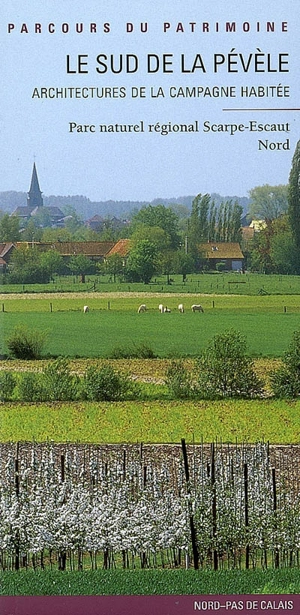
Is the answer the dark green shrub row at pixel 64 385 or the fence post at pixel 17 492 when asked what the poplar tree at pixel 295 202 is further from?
the fence post at pixel 17 492

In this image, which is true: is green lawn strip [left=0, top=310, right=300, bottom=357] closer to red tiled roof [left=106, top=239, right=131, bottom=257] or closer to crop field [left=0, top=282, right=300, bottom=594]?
crop field [left=0, top=282, right=300, bottom=594]

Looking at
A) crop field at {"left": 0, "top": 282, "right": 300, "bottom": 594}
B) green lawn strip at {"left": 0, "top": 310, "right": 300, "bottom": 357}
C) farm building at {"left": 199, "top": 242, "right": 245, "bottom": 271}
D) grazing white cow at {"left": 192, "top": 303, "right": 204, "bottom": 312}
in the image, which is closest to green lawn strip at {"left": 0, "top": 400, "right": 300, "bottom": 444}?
crop field at {"left": 0, "top": 282, "right": 300, "bottom": 594}

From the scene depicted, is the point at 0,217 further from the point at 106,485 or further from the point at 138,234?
the point at 106,485

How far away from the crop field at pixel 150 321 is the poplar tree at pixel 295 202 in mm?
339

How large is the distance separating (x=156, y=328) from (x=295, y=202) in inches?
47.7

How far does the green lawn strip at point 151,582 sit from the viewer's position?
6.87 metres

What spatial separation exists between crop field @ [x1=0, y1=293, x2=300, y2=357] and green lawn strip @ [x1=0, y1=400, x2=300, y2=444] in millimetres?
361

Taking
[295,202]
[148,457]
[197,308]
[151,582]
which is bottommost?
[151,582]

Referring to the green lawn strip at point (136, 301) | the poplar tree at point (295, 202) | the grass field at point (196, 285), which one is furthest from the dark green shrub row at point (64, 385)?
the poplar tree at point (295, 202)

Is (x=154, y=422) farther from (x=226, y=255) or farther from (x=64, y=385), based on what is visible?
(x=226, y=255)

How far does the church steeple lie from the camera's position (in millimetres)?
7574

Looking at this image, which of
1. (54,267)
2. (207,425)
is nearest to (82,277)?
(54,267)

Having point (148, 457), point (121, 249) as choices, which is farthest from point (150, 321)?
point (148, 457)

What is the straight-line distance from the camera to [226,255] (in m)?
7.92
